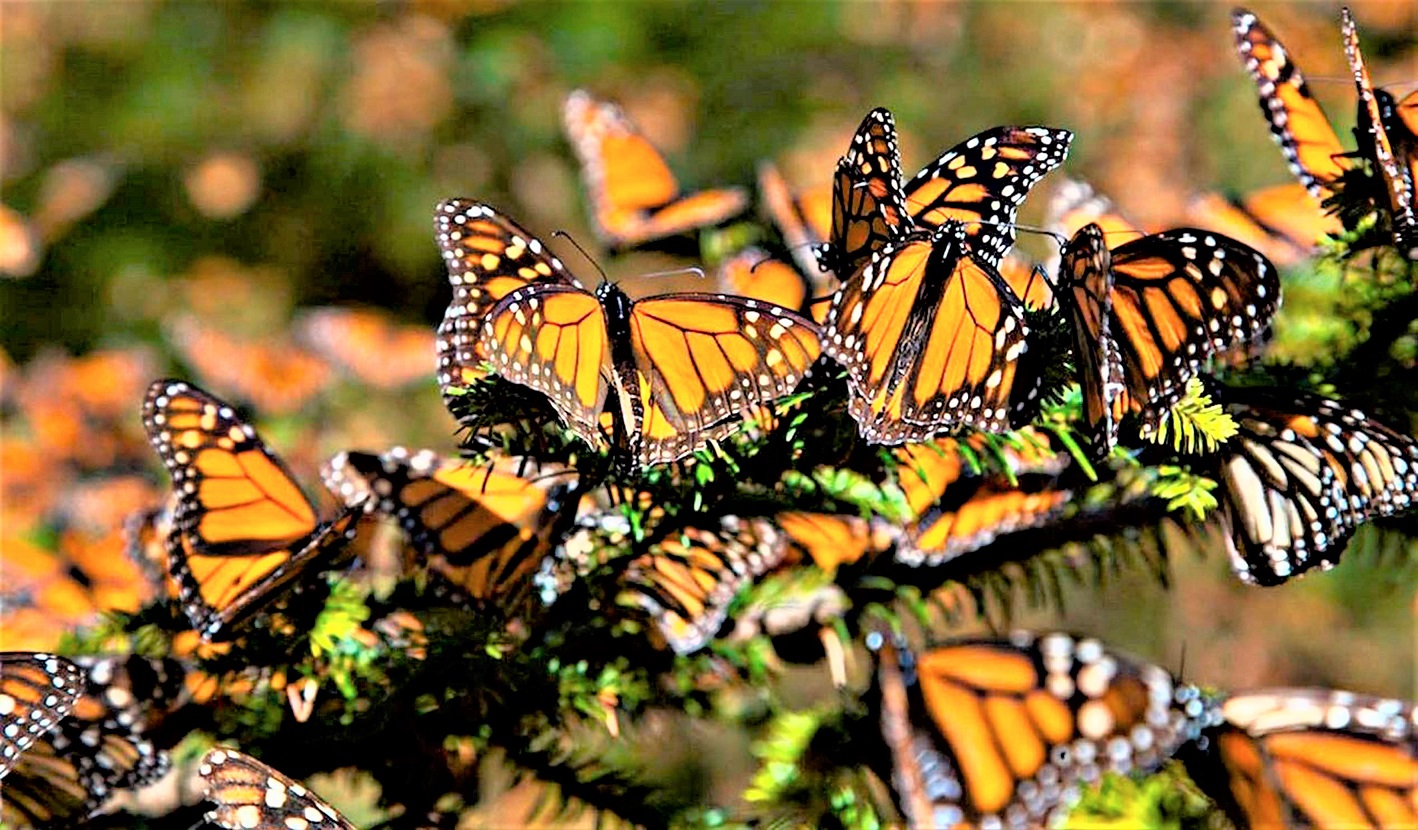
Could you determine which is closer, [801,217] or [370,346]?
[801,217]

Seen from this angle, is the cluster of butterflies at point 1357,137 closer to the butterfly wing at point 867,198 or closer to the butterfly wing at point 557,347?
the butterfly wing at point 867,198

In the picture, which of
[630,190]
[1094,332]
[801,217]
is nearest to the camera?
[1094,332]

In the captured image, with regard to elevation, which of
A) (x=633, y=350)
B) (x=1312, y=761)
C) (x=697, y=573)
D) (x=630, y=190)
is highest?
(x=630, y=190)

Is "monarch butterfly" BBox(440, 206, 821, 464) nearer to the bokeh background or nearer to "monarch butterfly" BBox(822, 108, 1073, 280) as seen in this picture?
"monarch butterfly" BBox(822, 108, 1073, 280)

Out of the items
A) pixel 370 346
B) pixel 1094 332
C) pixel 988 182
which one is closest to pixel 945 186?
pixel 988 182

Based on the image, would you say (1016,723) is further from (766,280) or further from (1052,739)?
(766,280)

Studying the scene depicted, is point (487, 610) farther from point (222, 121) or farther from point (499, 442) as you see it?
point (222, 121)

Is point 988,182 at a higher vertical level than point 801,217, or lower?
lower
